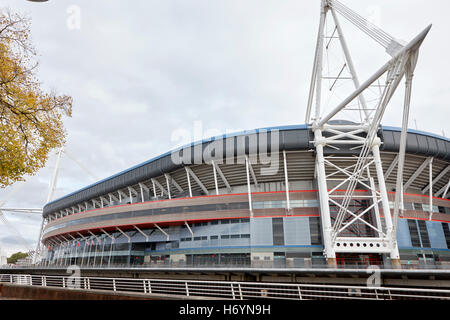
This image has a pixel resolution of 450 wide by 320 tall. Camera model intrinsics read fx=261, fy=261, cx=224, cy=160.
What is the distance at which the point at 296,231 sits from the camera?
34.8m

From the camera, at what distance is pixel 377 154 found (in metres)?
31.4

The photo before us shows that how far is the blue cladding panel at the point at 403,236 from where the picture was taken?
33.1 m

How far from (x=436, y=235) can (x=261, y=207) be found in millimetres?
23586

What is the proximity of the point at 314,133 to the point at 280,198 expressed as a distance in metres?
10.1

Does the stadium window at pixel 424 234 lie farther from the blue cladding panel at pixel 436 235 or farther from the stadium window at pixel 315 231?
the stadium window at pixel 315 231

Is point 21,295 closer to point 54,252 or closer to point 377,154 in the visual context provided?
point 377,154

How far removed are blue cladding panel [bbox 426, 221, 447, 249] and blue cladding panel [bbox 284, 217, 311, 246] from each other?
16.4m

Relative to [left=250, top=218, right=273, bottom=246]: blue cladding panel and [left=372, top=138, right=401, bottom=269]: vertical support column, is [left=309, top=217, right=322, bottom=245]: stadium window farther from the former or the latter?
[left=372, top=138, right=401, bottom=269]: vertical support column

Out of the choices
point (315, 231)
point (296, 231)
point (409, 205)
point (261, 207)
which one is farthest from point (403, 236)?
point (261, 207)

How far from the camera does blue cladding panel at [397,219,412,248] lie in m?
33.1

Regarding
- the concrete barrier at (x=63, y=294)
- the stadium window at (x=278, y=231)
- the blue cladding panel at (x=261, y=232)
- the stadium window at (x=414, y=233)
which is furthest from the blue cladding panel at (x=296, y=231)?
the concrete barrier at (x=63, y=294)

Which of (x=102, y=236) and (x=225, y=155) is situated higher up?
(x=225, y=155)

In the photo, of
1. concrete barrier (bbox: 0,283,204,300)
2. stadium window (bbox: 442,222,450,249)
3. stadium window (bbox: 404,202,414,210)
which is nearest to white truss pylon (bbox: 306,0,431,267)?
stadium window (bbox: 404,202,414,210)
